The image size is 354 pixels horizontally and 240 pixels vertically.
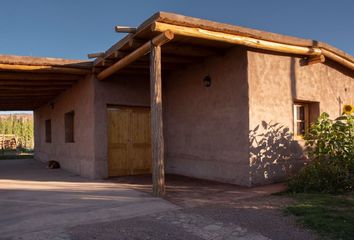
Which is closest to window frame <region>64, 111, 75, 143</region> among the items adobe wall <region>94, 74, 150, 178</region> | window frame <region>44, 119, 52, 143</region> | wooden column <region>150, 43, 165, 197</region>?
adobe wall <region>94, 74, 150, 178</region>

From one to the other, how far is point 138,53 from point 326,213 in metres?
4.52

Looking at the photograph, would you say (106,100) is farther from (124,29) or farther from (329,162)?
(329,162)

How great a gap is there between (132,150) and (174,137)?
1.33 metres

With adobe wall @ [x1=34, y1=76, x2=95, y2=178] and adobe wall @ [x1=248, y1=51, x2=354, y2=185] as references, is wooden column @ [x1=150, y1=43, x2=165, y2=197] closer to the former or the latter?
adobe wall @ [x1=248, y1=51, x2=354, y2=185]

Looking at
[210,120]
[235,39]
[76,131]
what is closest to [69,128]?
[76,131]

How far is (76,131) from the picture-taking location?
11039 mm

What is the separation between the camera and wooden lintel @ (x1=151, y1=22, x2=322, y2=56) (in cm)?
608

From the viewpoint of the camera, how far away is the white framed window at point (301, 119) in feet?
28.5

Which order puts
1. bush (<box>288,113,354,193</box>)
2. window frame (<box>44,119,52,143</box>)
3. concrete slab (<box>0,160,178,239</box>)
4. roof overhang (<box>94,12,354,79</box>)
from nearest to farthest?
1. concrete slab (<box>0,160,178,239</box>)
2. roof overhang (<box>94,12,354,79</box>)
3. bush (<box>288,113,354,193</box>)
4. window frame (<box>44,119,52,143</box>)

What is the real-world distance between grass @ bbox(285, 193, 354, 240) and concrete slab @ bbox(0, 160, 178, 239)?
2.01m

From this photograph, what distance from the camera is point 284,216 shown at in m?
4.92

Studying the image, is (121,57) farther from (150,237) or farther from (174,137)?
(150,237)

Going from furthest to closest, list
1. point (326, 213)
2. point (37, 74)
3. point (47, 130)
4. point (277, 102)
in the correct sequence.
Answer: point (47, 130)
point (37, 74)
point (277, 102)
point (326, 213)

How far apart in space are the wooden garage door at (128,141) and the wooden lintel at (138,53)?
4.43 feet
